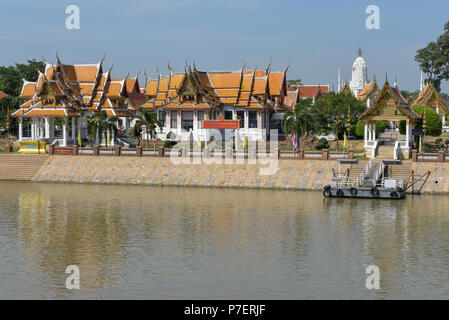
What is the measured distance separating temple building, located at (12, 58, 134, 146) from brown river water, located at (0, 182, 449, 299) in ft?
78.9

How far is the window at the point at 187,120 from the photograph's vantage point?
3056 inches

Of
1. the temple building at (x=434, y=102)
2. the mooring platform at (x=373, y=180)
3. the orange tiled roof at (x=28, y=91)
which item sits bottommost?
the mooring platform at (x=373, y=180)

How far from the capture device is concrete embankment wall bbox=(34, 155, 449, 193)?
5291 cm

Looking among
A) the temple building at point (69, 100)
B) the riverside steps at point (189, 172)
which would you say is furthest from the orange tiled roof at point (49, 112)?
the riverside steps at point (189, 172)

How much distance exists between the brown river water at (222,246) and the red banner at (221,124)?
2360cm

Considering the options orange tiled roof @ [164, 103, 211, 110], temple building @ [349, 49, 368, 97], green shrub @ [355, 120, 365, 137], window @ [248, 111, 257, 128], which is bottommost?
green shrub @ [355, 120, 365, 137]

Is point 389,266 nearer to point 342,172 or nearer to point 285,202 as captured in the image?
point 285,202

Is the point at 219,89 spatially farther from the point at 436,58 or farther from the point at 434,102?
the point at 436,58

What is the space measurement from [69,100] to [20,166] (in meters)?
13.8

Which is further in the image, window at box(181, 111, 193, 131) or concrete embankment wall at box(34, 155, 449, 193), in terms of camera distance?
window at box(181, 111, 193, 131)

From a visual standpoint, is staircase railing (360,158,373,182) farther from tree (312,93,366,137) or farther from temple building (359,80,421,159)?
tree (312,93,366,137)

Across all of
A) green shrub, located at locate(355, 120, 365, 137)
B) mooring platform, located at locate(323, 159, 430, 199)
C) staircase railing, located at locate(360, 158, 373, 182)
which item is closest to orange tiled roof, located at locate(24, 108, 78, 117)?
green shrub, located at locate(355, 120, 365, 137)

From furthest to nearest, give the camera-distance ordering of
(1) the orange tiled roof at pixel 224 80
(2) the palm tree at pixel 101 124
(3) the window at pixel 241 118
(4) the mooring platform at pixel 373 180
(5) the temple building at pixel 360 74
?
1. (5) the temple building at pixel 360 74
2. (1) the orange tiled roof at pixel 224 80
3. (3) the window at pixel 241 118
4. (2) the palm tree at pixel 101 124
5. (4) the mooring platform at pixel 373 180

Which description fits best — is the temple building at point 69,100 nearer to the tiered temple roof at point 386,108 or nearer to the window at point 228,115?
the window at point 228,115
